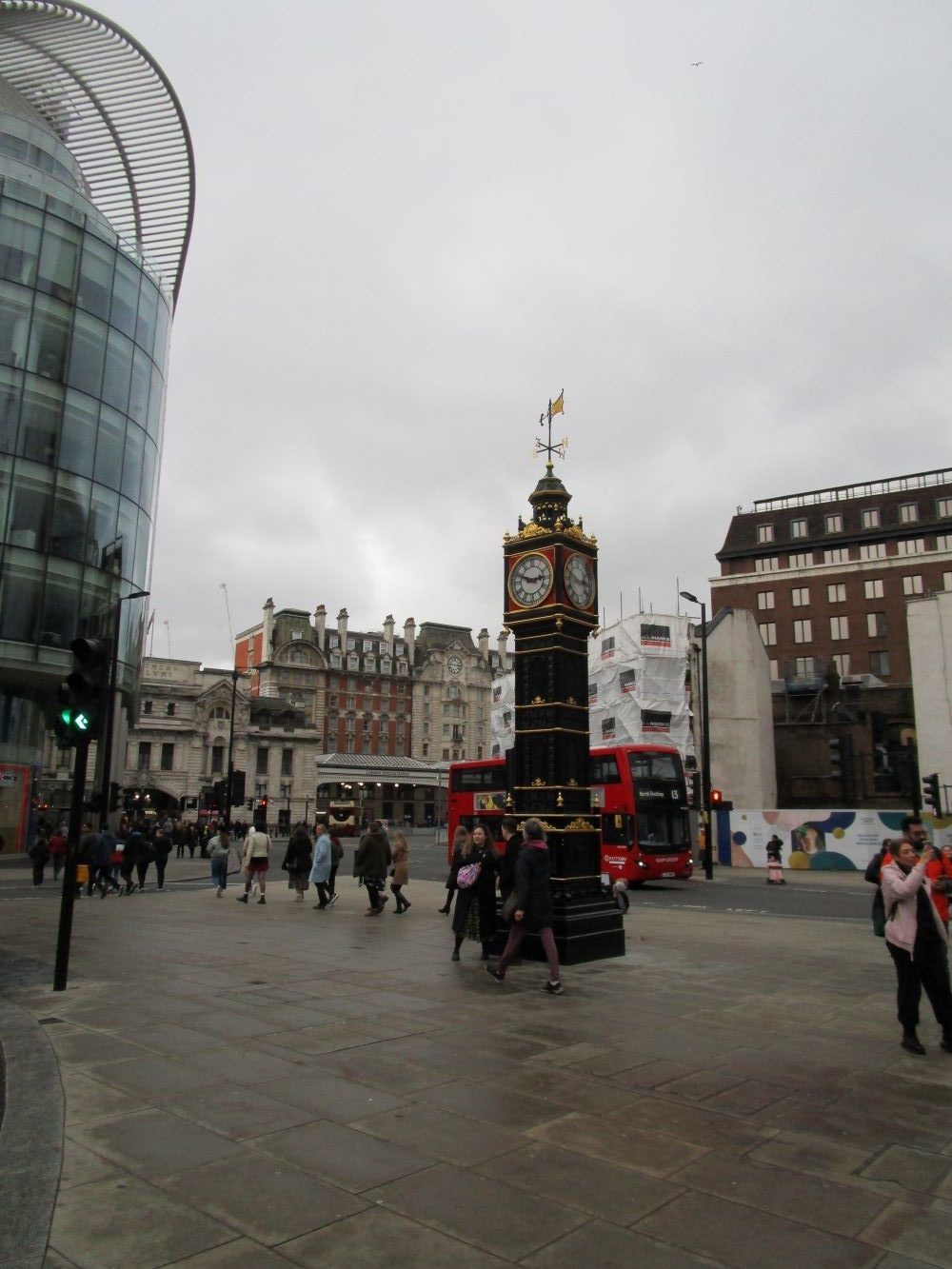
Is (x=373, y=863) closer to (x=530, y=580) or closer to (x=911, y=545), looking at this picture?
(x=530, y=580)

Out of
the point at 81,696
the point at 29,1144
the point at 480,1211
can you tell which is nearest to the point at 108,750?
the point at 81,696

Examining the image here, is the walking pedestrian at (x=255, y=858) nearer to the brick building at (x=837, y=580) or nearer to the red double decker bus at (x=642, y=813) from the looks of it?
the red double decker bus at (x=642, y=813)

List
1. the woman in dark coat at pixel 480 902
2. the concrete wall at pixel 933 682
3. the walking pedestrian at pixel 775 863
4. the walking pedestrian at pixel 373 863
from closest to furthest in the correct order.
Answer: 1. the woman in dark coat at pixel 480 902
2. the walking pedestrian at pixel 373 863
3. the walking pedestrian at pixel 775 863
4. the concrete wall at pixel 933 682

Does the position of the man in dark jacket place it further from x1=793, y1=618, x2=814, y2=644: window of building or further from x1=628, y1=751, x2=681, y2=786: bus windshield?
x1=793, y1=618, x2=814, y2=644: window of building

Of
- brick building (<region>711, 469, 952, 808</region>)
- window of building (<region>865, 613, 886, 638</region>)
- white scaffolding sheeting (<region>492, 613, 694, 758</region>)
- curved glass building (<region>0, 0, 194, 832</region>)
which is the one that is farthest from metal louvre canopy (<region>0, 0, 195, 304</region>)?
window of building (<region>865, 613, 886, 638</region>)

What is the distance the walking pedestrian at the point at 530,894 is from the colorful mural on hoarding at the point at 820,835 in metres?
26.7

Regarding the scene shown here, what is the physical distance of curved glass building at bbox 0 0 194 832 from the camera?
112 feet

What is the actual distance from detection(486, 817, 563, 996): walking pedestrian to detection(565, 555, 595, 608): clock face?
12.5 ft

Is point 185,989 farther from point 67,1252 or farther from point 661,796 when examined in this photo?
point 661,796

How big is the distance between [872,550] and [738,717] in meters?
29.4

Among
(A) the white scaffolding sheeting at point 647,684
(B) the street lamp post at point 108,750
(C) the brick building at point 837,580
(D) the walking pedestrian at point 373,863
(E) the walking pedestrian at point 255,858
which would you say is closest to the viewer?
(D) the walking pedestrian at point 373,863

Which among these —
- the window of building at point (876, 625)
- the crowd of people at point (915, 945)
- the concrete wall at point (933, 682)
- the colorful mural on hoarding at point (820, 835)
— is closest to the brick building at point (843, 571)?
the window of building at point (876, 625)

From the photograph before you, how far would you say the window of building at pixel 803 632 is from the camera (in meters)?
69.4

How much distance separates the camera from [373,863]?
16609mm
